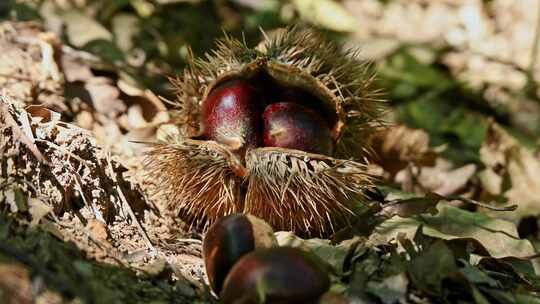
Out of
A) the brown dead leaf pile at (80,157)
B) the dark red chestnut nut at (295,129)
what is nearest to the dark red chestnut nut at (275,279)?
the brown dead leaf pile at (80,157)

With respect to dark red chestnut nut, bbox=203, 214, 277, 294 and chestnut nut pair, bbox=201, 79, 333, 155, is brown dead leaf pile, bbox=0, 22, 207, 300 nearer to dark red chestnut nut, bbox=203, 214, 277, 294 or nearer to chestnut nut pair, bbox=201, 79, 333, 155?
dark red chestnut nut, bbox=203, 214, 277, 294

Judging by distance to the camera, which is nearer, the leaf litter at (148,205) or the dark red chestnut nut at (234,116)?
the leaf litter at (148,205)

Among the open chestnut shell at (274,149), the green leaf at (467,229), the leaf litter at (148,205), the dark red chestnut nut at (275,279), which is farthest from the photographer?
the green leaf at (467,229)

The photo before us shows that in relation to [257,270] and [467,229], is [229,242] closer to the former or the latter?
[257,270]

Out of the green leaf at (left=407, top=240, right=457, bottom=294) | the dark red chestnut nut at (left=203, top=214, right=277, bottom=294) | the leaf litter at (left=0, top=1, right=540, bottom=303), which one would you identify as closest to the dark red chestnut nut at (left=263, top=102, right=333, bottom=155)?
the leaf litter at (left=0, top=1, right=540, bottom=303)

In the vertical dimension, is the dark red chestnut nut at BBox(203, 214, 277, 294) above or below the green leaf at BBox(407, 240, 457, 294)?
below

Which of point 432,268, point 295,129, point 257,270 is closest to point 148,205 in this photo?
point 295,129

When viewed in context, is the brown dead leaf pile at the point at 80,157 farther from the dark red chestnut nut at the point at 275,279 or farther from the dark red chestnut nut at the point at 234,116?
the dark red chestnut nut at the point at 234,116
